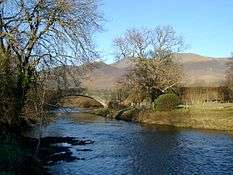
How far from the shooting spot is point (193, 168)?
3138 cm

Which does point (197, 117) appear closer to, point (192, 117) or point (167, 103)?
point (192, 117)

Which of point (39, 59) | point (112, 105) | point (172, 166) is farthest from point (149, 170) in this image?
point (112, 105)

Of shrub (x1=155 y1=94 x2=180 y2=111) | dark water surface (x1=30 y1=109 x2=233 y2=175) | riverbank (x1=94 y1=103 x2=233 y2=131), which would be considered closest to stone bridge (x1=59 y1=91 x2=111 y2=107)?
riverbank (x1=94 y1=103 x2=233 y2=131)

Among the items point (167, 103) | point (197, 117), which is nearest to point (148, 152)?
point (197, 117)

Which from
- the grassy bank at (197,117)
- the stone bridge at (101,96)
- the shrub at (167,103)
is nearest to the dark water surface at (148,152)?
the grassy bank at (197,117)

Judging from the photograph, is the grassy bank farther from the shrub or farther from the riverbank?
the shrub

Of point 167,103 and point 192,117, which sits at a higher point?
point 167,103

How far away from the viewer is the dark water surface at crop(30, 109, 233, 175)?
30812mm

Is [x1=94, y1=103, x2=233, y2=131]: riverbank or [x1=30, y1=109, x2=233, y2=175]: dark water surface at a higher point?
[x1=94, y1=103, x2=233, y2=131]: riverbank

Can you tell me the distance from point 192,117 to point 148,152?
82.1 feet

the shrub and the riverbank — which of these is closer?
the riverbank

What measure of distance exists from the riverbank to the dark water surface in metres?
4.51

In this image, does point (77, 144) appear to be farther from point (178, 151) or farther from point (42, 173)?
point (42, 173)

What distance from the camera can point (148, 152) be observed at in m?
38.1
